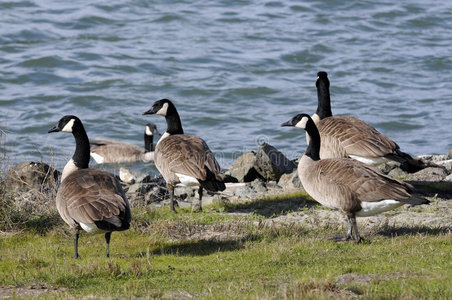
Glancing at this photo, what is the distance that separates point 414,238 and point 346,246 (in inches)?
36.8

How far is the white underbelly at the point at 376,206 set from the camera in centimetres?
876

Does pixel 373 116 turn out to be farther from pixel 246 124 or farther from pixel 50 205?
pixel 50 205

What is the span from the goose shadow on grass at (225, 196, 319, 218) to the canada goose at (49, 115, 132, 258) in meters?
3.23

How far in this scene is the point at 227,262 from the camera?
8.30 m

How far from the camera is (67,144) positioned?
68.7ft

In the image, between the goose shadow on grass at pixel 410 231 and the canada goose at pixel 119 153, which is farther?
the canada goose at pixel 119 153

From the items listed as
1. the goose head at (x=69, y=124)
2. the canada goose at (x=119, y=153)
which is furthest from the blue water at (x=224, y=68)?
the goose head at (x=69, y=124)

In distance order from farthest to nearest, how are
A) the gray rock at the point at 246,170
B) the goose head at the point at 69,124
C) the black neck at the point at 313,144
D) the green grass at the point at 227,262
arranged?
the gray rock at the point at 246,170 → the black neck at the point at 313,144 → the goose head at the point at 69,124 → the green grass at the point at 227,262

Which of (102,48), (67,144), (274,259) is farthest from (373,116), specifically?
(274,259)

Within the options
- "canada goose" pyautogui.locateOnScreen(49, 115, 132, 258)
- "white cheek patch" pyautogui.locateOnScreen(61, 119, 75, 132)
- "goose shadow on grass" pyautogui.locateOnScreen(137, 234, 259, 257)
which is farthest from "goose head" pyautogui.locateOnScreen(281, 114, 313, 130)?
"white cheek patch" pyautogui.locateOnScreen(61, 119, 75, 132)

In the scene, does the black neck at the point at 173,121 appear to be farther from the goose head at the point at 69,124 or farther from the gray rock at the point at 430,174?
the gray rock at the point at 430,174

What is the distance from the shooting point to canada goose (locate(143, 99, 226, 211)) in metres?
11.3

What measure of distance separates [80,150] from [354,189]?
414cm

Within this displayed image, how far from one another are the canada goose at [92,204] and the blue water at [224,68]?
10514mm
